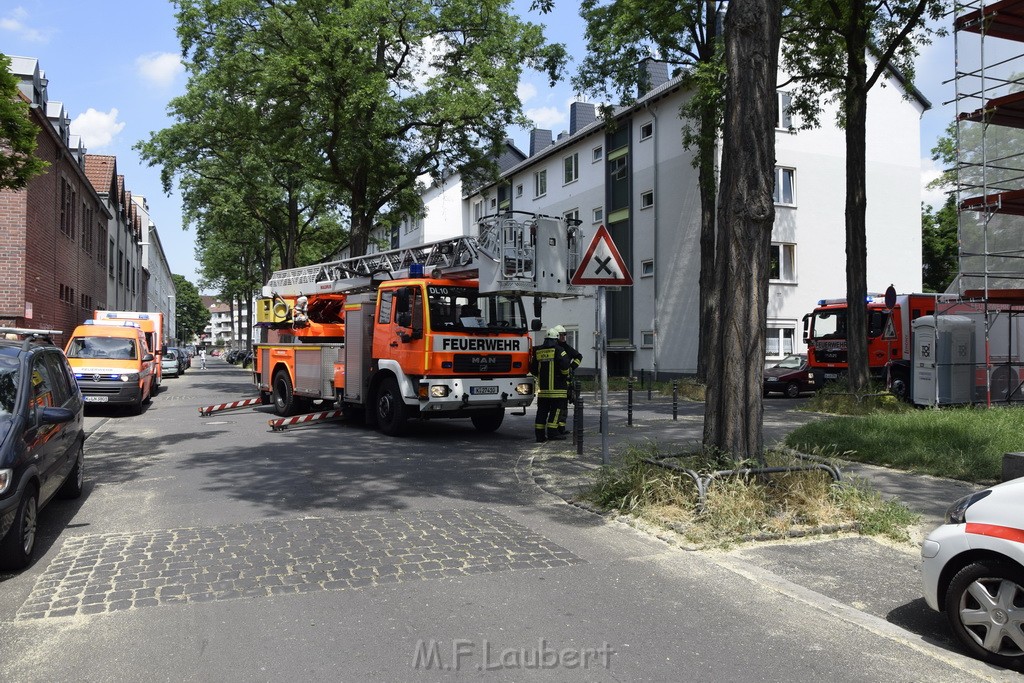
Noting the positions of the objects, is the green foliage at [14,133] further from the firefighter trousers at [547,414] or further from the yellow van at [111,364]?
the firefighter trousers at [547,414]

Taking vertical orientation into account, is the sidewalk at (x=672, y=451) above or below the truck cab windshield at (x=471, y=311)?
below

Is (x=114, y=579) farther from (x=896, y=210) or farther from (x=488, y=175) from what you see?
(x=896, y=210)

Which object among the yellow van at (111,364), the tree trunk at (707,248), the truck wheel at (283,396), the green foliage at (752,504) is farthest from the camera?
the tree trunk at (707,248)

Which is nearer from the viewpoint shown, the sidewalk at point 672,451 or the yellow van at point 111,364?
the sidewalk at point 672,451

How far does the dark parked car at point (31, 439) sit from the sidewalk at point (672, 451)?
4.56 meters

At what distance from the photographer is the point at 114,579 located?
5.09 m

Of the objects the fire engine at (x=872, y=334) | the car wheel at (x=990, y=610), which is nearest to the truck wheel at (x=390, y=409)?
the car wheel at (x=990, y=610)

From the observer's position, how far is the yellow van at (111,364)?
1728 cm

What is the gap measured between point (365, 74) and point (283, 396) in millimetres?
9337

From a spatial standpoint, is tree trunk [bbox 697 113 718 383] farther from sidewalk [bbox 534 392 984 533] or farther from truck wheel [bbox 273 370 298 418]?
truck wheel [bbox 273 370 298 418]

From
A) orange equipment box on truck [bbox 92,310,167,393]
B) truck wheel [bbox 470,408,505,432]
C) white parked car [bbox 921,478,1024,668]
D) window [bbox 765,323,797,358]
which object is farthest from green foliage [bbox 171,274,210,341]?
white parked car [bbox 921,478,1024,668]

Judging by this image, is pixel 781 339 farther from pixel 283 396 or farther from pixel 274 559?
pixel 274 559

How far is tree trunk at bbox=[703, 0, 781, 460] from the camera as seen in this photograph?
6922 mm

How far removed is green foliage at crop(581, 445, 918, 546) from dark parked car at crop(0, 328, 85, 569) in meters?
4.59
